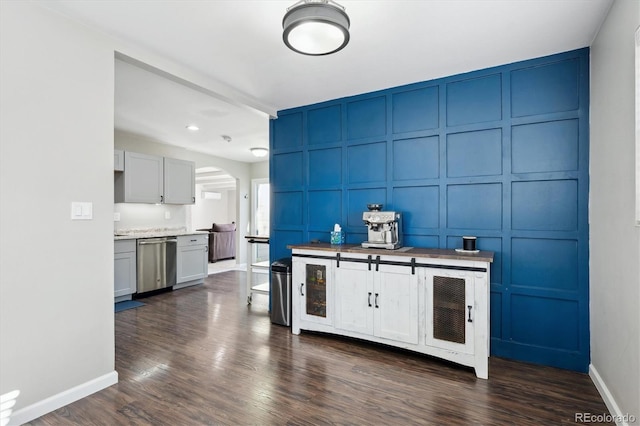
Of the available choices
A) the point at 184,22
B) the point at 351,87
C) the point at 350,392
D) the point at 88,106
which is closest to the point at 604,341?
the point at 350,392

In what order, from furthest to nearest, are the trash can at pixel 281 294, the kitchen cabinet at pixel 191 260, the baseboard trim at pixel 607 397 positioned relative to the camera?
the kitchen cabinet at pixel 191 260 < the trash can at pixel 281 294 < the baseboard trim at pixel 607 397

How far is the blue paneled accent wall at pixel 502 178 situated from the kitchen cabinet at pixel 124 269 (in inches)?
133

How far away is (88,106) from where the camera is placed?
2.36 metres

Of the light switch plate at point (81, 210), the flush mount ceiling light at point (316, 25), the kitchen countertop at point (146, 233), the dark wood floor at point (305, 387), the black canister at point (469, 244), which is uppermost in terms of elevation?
the flush mount ceiling light at point (316, 25)

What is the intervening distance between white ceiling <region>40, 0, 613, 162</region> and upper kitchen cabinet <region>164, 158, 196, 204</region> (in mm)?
2009

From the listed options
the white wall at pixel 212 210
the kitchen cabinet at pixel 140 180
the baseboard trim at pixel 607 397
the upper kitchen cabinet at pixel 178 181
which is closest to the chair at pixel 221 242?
the white wall at pixel 212 210

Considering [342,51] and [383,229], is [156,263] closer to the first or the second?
[383,229]

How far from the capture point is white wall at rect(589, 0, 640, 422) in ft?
5.90

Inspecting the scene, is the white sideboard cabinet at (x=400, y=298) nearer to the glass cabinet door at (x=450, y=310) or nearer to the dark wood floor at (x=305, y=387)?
the glass cabinet door at (x=450, y=310)

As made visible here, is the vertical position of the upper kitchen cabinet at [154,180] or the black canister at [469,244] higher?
the upper kitchen cabinet at [154,180]

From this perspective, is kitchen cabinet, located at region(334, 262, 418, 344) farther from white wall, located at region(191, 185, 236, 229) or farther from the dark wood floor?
white wall, located at region(191, 185, 236, 229)

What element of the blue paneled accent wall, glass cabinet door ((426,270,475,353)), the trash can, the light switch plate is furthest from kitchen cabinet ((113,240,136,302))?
glass cabinet door ((426,270,475,353))

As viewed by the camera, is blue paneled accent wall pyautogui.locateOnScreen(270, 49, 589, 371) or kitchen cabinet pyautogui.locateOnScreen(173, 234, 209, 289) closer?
blue paneled accent wall pyautogui.locateOnScreen(270, 49, 589, 371)

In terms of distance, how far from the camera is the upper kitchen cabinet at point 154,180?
5.16 meters
